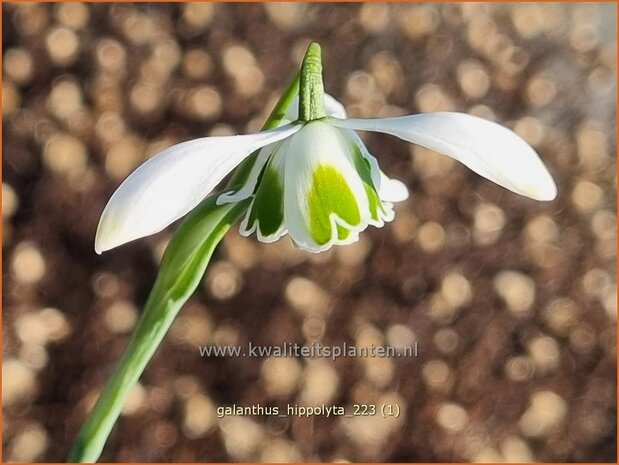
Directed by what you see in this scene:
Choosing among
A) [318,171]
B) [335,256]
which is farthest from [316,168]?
[335,256]

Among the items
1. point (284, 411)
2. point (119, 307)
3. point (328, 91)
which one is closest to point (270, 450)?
point (284, 411)

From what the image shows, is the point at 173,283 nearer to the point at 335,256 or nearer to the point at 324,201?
the point at 324,201

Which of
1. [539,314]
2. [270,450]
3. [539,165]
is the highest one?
[539,165]

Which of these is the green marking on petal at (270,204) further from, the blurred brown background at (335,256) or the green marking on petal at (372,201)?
the blurred brown background at (335,256)

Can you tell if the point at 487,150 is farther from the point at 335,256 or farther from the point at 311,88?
the point at 335,256

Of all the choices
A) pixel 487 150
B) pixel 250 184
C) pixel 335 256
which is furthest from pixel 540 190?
pixel 335 256

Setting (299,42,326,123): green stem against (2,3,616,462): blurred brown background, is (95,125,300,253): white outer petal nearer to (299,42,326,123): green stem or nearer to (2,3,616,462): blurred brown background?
(299,42,326,123): green stem

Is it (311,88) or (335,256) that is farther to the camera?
(335,256)

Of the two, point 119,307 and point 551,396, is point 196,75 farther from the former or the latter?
point 551,396
